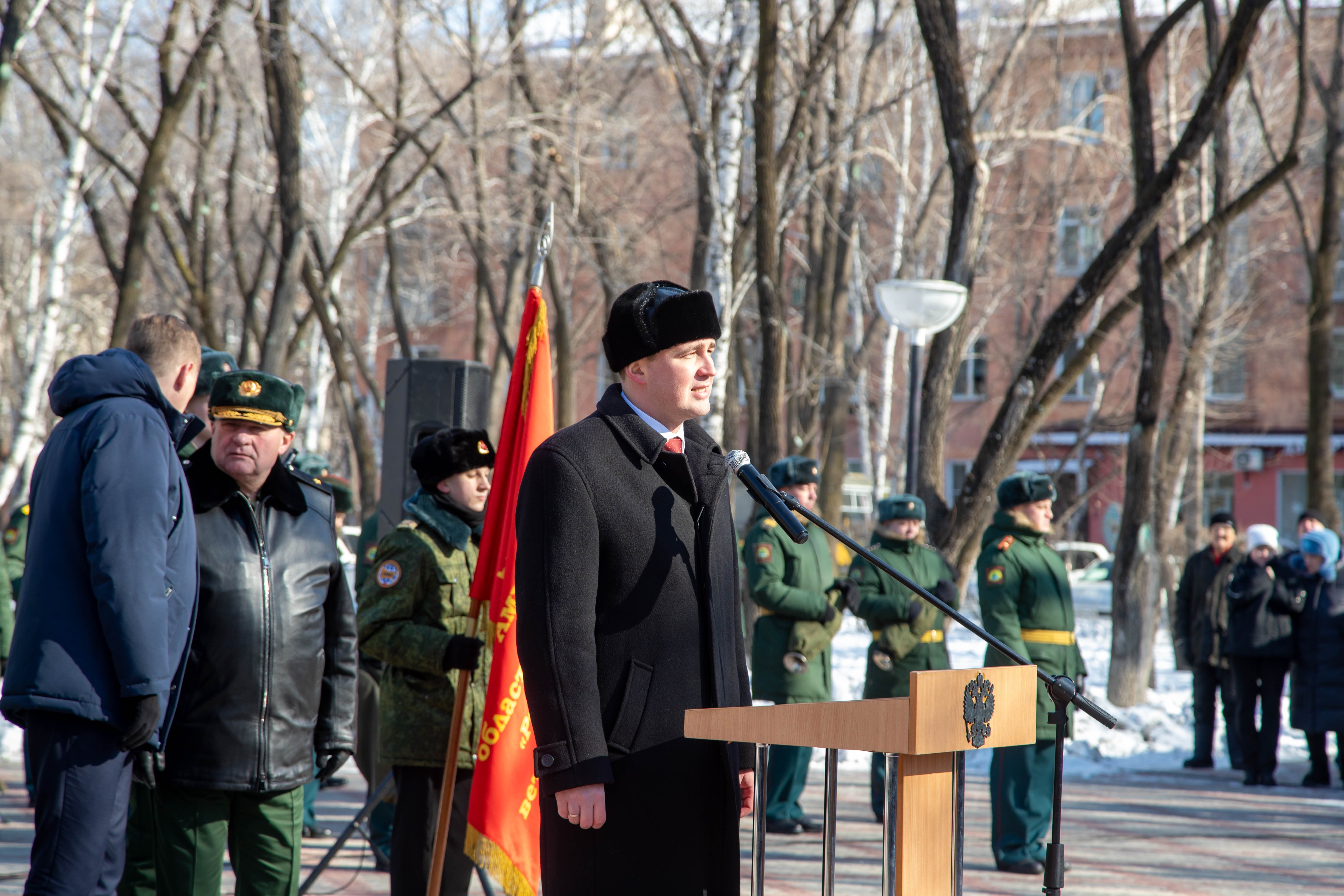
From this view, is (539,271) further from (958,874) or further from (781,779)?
(781,779)

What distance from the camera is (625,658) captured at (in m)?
2.88

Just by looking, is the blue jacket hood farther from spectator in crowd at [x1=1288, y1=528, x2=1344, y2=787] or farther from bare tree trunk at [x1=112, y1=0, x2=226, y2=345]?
bare tree trunk at [x1=112, y1=0, x2=226, y2=345]

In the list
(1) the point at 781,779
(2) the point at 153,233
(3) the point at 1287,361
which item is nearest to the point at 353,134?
(2) the point at 153,233

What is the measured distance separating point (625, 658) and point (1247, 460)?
110 ft

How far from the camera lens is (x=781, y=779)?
7.80 metres

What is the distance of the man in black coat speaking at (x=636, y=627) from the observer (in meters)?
2.79

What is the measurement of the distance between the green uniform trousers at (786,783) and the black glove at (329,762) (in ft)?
12.8

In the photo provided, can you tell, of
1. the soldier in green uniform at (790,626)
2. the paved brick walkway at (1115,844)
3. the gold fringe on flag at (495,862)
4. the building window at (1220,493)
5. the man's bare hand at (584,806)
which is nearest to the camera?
the man's bare hand at (584,806)

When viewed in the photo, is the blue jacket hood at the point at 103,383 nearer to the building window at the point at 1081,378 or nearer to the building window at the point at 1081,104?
the building window at the point at 1081,378

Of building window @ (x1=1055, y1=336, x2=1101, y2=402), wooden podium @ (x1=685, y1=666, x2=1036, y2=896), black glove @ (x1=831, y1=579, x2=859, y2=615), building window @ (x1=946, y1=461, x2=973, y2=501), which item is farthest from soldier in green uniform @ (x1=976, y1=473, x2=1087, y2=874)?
building window @ (x1=946, y1=461, x2=973, y2=501)

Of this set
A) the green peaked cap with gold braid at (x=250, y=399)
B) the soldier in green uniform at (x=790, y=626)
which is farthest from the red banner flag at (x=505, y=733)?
the soldier in green uniform at (x=790, y=626)

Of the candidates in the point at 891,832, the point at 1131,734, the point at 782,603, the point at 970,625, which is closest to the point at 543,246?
the point at 970,625

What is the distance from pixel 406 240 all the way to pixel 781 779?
2403cm

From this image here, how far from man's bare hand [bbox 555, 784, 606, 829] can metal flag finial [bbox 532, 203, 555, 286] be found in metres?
2.52
